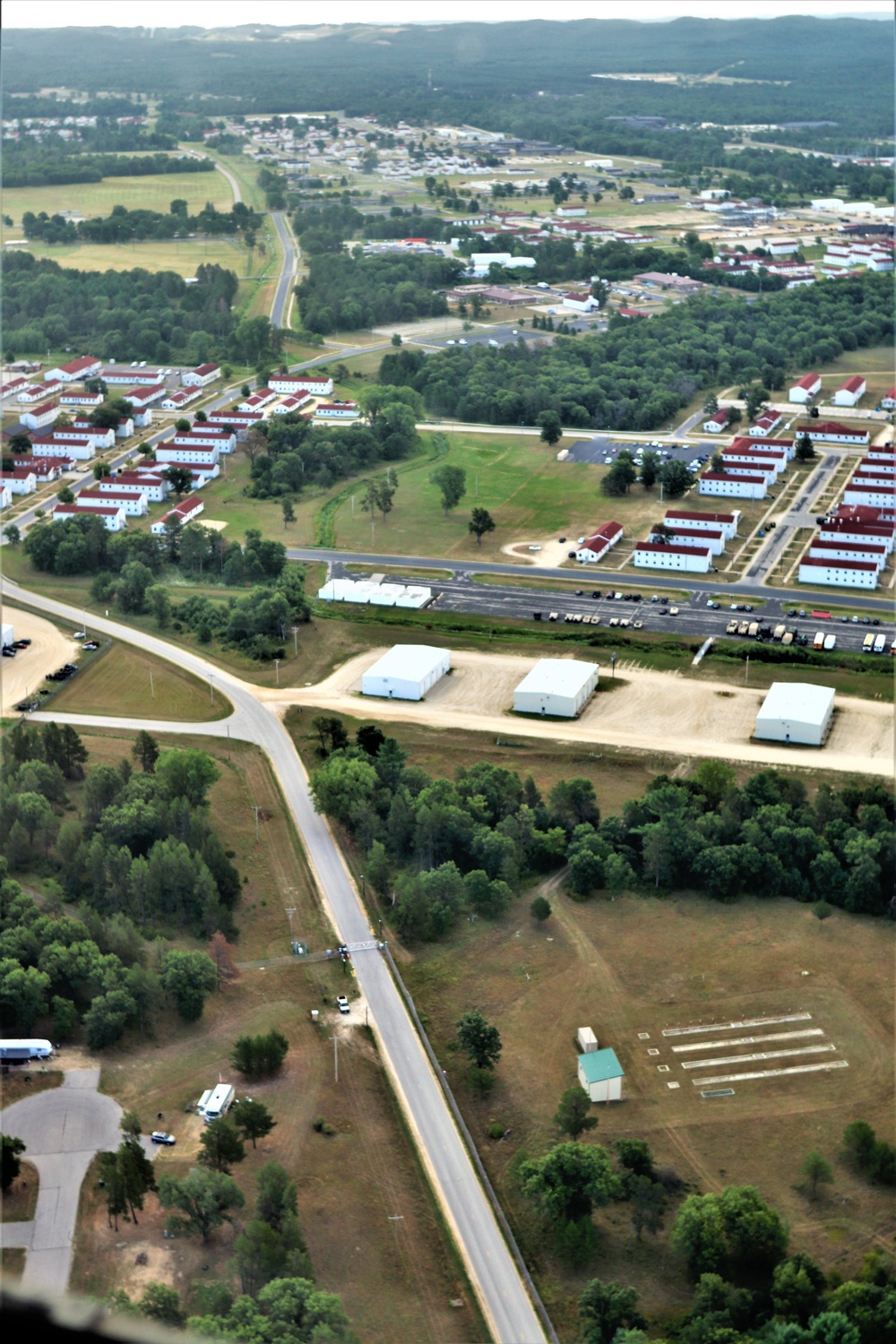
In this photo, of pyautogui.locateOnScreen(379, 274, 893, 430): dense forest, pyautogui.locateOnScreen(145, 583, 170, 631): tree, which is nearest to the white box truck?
pyautogui.locateOnScreen(145, 583, 170, 631): tree

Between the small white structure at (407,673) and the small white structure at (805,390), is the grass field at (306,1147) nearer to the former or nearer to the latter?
the small white structure at (407,673)

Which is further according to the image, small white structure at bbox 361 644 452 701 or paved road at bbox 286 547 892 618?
paved road at bbox 286 547 892 618

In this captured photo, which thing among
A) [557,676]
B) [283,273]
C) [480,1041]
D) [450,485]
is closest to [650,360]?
[450,485]

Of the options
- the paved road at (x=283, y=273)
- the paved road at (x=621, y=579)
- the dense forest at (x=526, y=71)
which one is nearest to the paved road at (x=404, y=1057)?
the paved road at (x=621, y=579)

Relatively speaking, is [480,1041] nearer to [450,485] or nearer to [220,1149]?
[220,1149]

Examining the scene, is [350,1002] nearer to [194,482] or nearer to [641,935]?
[641,935]

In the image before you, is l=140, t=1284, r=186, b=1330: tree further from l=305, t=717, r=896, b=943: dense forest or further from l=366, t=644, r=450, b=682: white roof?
l=366, t=644, r=450, b=682: white roof
